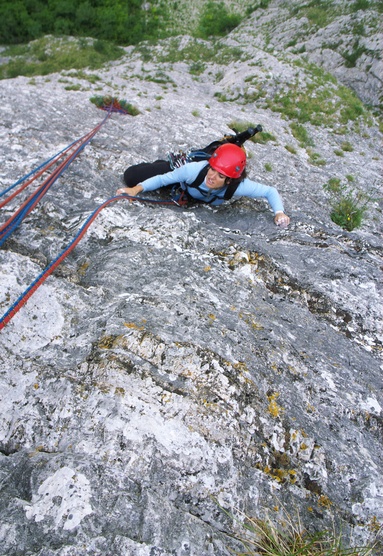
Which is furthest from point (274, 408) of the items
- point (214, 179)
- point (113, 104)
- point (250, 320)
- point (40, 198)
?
point (113, 104)

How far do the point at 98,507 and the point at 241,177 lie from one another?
4.26 meters

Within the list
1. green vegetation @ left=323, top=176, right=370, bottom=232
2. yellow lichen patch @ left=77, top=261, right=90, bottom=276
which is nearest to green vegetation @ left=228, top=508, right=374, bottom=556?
yellow lichen patch @ left=77, top=261, right=90, bottom=276

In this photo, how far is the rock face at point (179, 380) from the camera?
2.24 metres

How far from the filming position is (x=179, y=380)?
286 cm

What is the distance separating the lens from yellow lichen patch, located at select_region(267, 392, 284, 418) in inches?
114

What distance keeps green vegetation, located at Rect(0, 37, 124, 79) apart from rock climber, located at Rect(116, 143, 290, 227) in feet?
54.0

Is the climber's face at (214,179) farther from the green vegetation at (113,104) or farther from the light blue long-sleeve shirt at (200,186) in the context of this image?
the green vegetation at (113,104)

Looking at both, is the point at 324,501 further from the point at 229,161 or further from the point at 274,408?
the point at 229,161

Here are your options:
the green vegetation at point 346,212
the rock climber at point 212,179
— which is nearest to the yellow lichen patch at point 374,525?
the rock climber at point 212,179

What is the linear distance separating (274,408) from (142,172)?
4298 millimetres

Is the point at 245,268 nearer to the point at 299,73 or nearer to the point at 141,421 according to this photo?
the point at 141,421

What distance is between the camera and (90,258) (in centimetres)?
416

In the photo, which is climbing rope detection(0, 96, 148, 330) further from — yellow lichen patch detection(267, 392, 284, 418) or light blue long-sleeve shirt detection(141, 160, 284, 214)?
yellow lichen patch detection(267, 392, 284, 418)

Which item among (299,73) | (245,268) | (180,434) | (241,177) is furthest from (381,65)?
(180,434)
